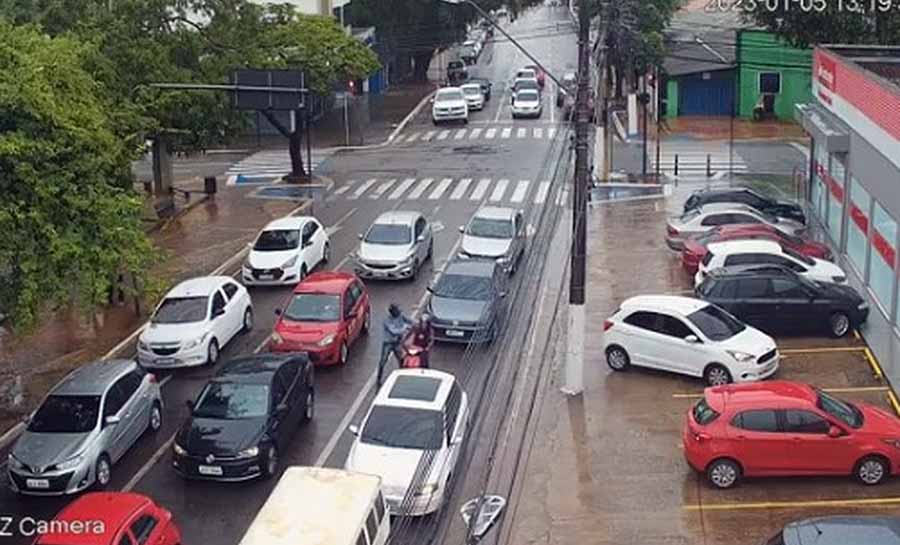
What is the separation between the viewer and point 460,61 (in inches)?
3142

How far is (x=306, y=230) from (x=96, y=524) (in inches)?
686

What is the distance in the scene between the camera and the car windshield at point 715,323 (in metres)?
23.6

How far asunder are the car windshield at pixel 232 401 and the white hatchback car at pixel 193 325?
4.56 metres

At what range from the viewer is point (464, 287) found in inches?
1061

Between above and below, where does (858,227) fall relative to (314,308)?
above

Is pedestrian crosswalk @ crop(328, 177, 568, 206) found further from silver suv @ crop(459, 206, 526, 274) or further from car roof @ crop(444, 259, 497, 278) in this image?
car roof @ crop(444, 259, 497, 278)

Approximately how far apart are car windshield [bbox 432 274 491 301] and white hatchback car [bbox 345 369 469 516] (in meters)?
6.61

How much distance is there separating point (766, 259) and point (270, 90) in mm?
12018

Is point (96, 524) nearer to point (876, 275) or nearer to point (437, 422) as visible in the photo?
point (437, 422)

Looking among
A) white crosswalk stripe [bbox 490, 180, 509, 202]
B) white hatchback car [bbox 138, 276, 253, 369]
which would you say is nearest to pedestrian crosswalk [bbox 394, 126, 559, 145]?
white crosswalk stripe [bbox 490, 180, 509, 202]

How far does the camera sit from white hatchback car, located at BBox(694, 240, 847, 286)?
2772 centimetres

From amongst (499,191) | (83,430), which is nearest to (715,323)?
(83,430)

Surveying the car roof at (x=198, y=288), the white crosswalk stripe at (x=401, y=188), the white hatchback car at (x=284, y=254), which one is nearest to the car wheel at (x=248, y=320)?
the car roof at (x=198, y=288)

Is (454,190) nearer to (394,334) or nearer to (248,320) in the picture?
(248,320)
